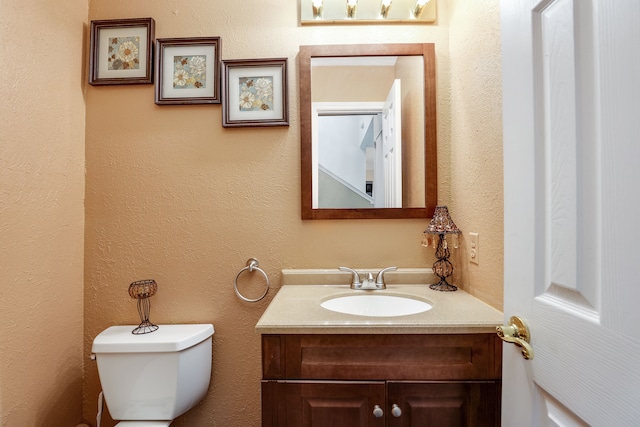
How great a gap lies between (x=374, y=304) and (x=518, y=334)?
25.7 inches

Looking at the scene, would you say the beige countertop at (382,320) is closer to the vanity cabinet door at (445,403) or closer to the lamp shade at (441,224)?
the vanity cabinet door at (445,403)

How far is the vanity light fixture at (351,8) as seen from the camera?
4.42 feet

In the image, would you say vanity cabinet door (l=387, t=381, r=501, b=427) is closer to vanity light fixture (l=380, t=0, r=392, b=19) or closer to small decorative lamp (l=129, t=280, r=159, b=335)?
small decorative lamp (l=129, t=280, r=159, b=335)

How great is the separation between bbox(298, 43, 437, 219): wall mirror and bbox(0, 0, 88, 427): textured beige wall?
101cm

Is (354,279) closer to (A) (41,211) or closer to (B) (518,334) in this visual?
(B) (518,334)

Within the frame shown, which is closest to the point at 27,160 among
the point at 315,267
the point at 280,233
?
the point at 280,233

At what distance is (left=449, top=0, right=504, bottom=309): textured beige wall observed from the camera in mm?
1021

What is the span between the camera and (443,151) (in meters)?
1.40

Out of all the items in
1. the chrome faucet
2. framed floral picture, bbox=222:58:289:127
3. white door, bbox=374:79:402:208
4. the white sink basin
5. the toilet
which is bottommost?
the toilet

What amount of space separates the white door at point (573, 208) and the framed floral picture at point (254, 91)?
934mm

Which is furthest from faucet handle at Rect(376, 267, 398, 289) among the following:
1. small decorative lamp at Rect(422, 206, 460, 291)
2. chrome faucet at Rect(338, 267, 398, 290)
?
small decorative lamp at Rect(422, 206, 460, 291)

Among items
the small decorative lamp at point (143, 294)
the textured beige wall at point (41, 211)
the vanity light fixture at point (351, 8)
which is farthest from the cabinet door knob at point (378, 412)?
the vanity light fixture at point (351, 8)

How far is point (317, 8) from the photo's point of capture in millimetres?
1365

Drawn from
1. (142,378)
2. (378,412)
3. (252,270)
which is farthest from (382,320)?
(142,378)
